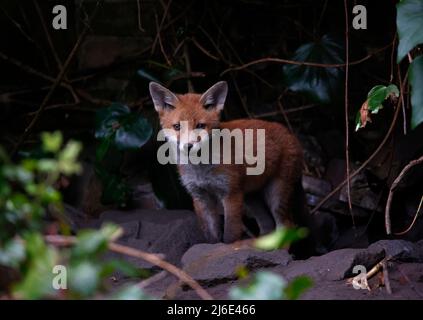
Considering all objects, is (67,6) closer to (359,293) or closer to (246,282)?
(246,282)

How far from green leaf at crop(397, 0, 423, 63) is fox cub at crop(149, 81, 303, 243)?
6.34 ft

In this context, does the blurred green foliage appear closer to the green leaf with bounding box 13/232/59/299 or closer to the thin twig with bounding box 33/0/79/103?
the green leaf with bounding box 13/232/59/299

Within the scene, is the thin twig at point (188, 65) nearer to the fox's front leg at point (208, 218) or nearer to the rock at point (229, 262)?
the fox's front leg at point (208, 218)

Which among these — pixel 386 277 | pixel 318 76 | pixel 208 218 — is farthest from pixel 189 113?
pixel 386 277

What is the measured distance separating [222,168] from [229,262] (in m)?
1.01

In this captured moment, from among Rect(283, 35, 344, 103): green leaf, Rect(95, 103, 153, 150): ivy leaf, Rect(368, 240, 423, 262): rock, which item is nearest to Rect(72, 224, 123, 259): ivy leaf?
Rect(368, 240, 423, 262): rock

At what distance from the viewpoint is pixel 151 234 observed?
5613 millimetres

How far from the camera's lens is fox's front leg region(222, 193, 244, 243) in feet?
16.8

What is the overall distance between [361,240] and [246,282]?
2260 mm

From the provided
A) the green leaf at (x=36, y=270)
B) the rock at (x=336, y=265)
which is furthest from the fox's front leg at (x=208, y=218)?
the green leaf at (x=36, y=270)

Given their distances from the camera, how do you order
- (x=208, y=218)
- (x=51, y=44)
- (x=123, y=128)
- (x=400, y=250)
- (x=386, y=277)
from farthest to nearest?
1. (x=51, y=44)
2. (x=123, y=128)
3. (x=208, y=218)
4. (x=400, y=250)
5. (x=386, y=277)

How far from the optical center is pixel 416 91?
11.0 ft

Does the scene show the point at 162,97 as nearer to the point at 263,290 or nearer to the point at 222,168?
the point at 222,168
